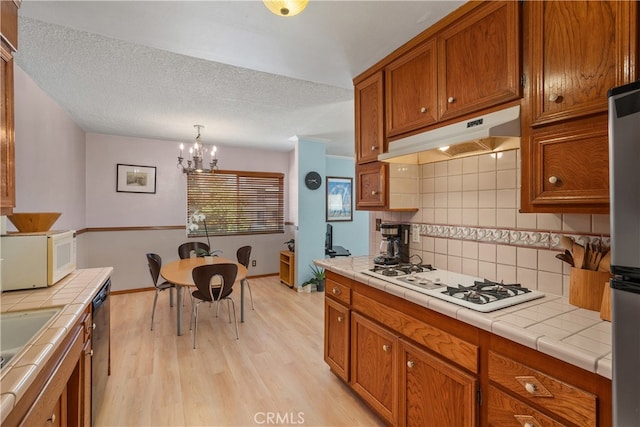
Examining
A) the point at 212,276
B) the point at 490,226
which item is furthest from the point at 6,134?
the point at 490,226

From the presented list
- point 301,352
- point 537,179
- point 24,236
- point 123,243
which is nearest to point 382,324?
point 537,179

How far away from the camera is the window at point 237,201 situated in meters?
4.95

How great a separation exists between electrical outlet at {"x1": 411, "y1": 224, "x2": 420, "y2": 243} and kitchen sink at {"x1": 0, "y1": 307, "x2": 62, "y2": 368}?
215 centimetres

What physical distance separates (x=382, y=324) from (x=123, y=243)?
436 cm

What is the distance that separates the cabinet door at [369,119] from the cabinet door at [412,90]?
74mm

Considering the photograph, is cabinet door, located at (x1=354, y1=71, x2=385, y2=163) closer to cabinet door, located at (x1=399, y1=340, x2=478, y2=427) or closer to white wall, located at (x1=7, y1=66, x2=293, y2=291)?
cabinet door, located at (x1=399, y1=340, x2=478, y2=427)

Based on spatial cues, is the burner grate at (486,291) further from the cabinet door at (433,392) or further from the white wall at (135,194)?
the white wall at (135,194)

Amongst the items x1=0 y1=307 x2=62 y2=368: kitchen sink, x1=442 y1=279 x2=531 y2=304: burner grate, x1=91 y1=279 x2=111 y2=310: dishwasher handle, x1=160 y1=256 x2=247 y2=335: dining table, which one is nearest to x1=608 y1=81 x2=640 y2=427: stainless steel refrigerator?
x1=442 y1=279 x2=531 y2=304: burner grate

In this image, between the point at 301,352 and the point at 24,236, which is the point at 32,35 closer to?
the point at 24,236

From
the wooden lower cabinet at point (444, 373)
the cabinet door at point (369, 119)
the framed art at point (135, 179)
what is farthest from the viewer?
the framed art at point (135, 179)

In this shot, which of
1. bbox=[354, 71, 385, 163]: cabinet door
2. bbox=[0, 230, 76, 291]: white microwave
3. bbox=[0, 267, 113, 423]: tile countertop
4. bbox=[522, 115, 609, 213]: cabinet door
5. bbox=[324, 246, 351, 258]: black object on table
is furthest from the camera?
bbox=[324, 246, 351, 258]: black object on table

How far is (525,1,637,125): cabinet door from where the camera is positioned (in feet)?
3.24

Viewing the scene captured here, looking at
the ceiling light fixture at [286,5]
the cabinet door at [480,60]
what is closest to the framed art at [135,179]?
the ceiling light fixture at [286,5]

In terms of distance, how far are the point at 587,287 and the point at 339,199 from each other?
16.7 feet
